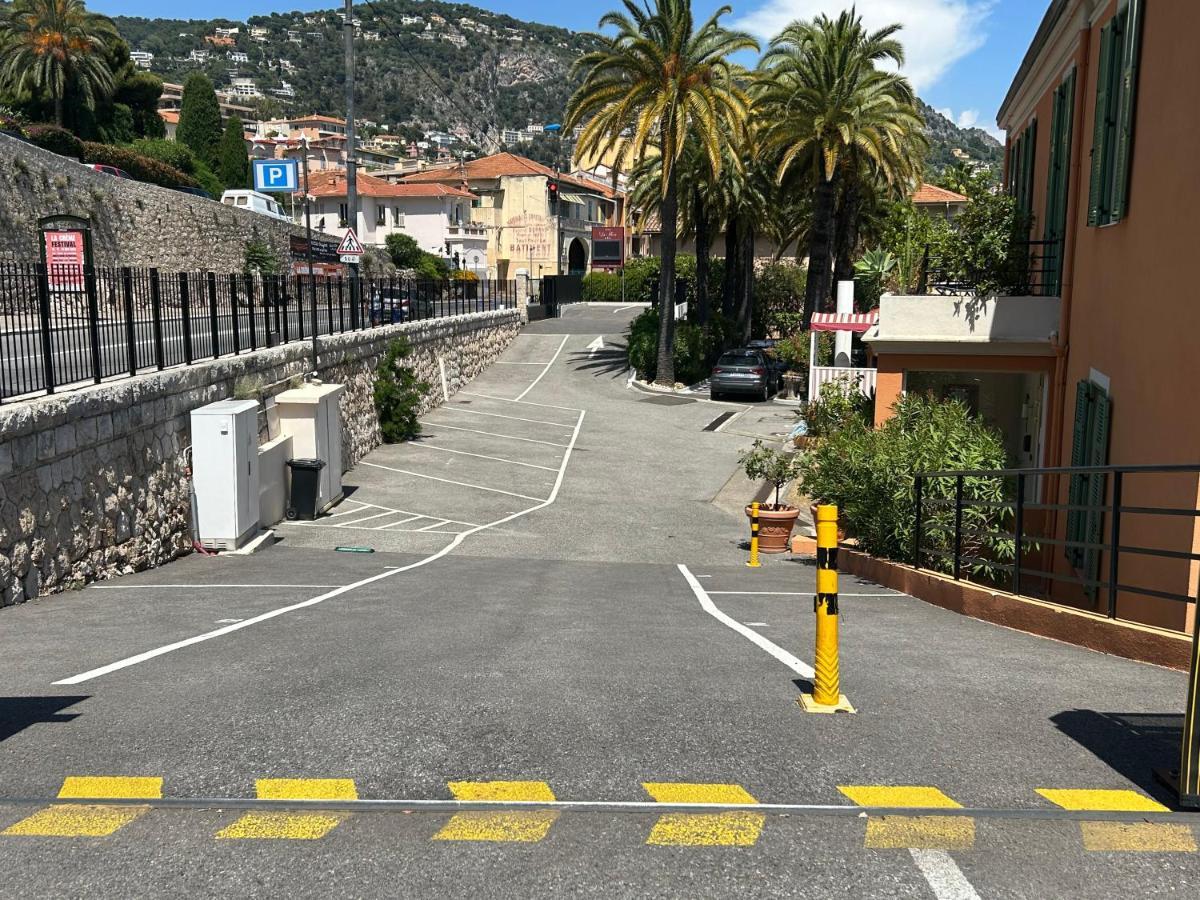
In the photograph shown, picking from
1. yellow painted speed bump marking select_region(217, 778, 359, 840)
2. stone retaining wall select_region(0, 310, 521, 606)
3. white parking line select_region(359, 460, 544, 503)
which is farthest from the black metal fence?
yellow painted speed bump marking select_region(217, 778, 359, 840)

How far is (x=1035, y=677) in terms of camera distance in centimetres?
706

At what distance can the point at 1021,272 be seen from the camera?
16.8 metres

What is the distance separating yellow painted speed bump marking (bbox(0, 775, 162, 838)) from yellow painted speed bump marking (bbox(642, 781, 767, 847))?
2.33m

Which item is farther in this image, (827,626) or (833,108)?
(833,108)

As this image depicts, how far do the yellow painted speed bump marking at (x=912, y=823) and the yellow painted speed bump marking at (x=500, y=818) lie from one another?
140 cm

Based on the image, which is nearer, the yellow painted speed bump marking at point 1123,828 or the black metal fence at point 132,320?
the yellow painted speed bump marking at point 1123,828

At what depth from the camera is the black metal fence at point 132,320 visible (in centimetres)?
1172

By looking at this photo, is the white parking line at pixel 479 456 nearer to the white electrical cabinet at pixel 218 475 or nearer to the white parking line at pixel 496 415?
the white parking line at pixel 496 415

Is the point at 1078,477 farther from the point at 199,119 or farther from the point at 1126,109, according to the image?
the point at 199,119

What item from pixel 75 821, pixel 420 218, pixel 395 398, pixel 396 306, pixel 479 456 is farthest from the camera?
pixel 420 218

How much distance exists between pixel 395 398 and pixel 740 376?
14639 millimetres

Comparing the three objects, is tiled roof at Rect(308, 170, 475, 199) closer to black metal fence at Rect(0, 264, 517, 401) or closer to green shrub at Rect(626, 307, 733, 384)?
green shrub at Rect(626, 307, 733, 384)

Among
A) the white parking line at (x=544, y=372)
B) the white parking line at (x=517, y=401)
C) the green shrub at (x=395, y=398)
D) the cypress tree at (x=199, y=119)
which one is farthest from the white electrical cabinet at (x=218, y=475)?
the cypress tree at (x=199, y=119)

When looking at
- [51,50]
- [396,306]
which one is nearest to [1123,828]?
[396,306]
